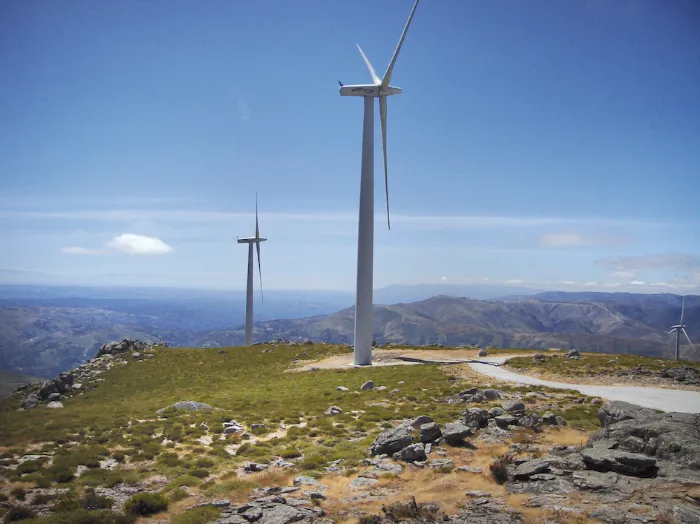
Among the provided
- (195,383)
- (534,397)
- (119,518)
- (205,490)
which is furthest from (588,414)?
(195,383)

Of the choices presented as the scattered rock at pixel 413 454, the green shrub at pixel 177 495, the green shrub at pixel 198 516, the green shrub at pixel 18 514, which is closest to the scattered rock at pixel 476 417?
the scattered rock at pixel 413 454

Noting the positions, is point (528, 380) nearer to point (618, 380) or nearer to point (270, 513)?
point (618, 380)

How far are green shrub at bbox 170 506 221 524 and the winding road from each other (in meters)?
31.8

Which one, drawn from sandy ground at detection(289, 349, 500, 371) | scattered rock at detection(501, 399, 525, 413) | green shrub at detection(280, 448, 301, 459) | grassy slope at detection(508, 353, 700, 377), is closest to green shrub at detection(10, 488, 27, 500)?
green shrub at detection(280, 448, 301, 459)

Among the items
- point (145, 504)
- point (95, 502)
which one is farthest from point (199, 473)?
point (95, 502)

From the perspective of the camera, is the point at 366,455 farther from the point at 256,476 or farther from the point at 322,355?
the point at 322,355

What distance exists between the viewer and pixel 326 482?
2125 cm

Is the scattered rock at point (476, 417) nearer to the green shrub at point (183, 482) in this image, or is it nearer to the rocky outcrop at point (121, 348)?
the green shrub at point (183, 482)

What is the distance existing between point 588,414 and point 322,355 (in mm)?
49535

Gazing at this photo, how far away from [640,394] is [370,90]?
46.6m

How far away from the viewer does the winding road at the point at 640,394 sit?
3434cm

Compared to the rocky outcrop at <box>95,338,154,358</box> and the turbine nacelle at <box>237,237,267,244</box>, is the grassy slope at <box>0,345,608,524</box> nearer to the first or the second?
the rocky outcrop at <box>95,338,154,358</box>

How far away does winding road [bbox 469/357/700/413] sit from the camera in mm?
34344

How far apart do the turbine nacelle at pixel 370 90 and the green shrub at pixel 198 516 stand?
Result: 54.6 meters
